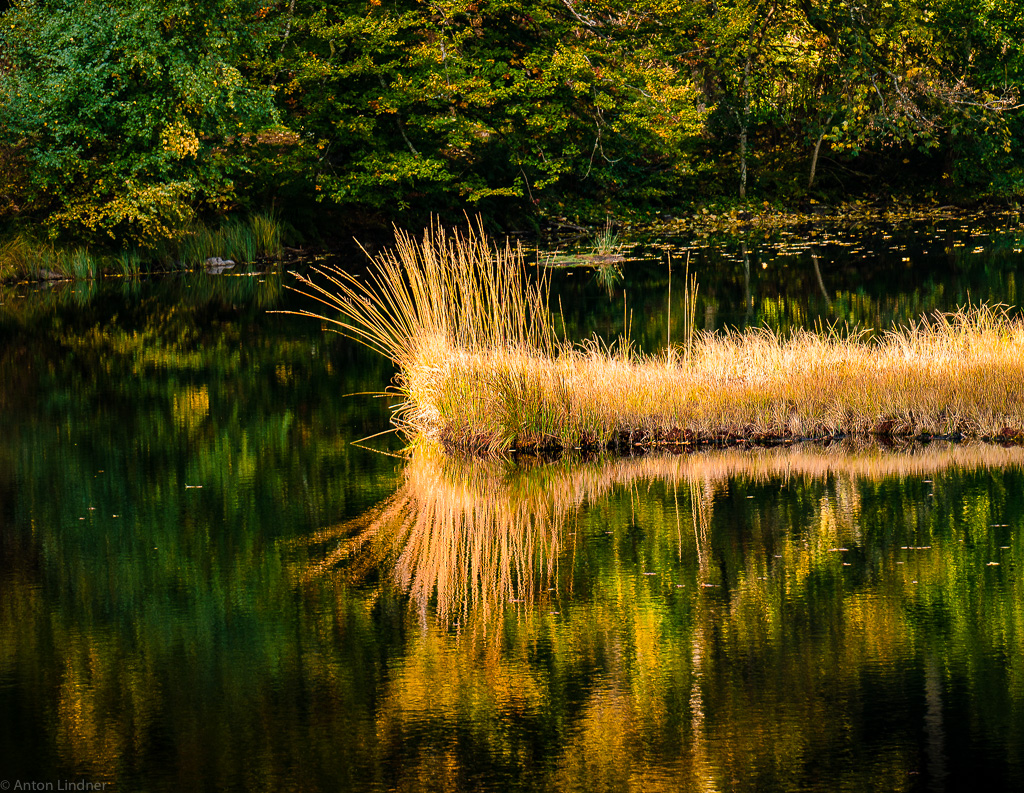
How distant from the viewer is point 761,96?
124 feet

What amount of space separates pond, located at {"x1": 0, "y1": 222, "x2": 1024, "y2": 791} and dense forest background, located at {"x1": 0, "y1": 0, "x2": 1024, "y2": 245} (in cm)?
1657

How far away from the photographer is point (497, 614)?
746cm

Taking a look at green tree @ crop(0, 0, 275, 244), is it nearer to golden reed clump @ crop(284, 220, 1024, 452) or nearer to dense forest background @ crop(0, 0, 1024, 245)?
dense forest background @ crop(0, 0, 1024, 245)

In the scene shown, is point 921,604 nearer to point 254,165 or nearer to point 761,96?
point 254,165

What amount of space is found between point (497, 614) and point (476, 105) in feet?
91.4

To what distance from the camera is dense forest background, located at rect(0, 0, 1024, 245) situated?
29.3 m

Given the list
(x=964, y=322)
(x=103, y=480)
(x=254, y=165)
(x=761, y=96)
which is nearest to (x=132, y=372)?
(x=103, y=480)

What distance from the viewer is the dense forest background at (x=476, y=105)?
29.3 m

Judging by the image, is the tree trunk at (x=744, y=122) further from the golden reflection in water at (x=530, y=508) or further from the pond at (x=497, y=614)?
the golden reflection in water at (x=530, y=508)

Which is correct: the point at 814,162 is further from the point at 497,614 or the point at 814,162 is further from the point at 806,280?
the point at 497,614

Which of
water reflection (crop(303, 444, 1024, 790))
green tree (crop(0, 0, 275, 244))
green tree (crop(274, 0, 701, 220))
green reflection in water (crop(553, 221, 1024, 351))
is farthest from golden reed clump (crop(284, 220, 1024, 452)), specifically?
green tree (crop(274, 0, 701, 220))

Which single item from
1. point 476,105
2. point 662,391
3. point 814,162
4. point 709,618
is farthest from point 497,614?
point 814,162

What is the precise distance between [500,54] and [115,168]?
9.56 metres

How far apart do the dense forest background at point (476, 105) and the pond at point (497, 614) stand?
16.6 meters
